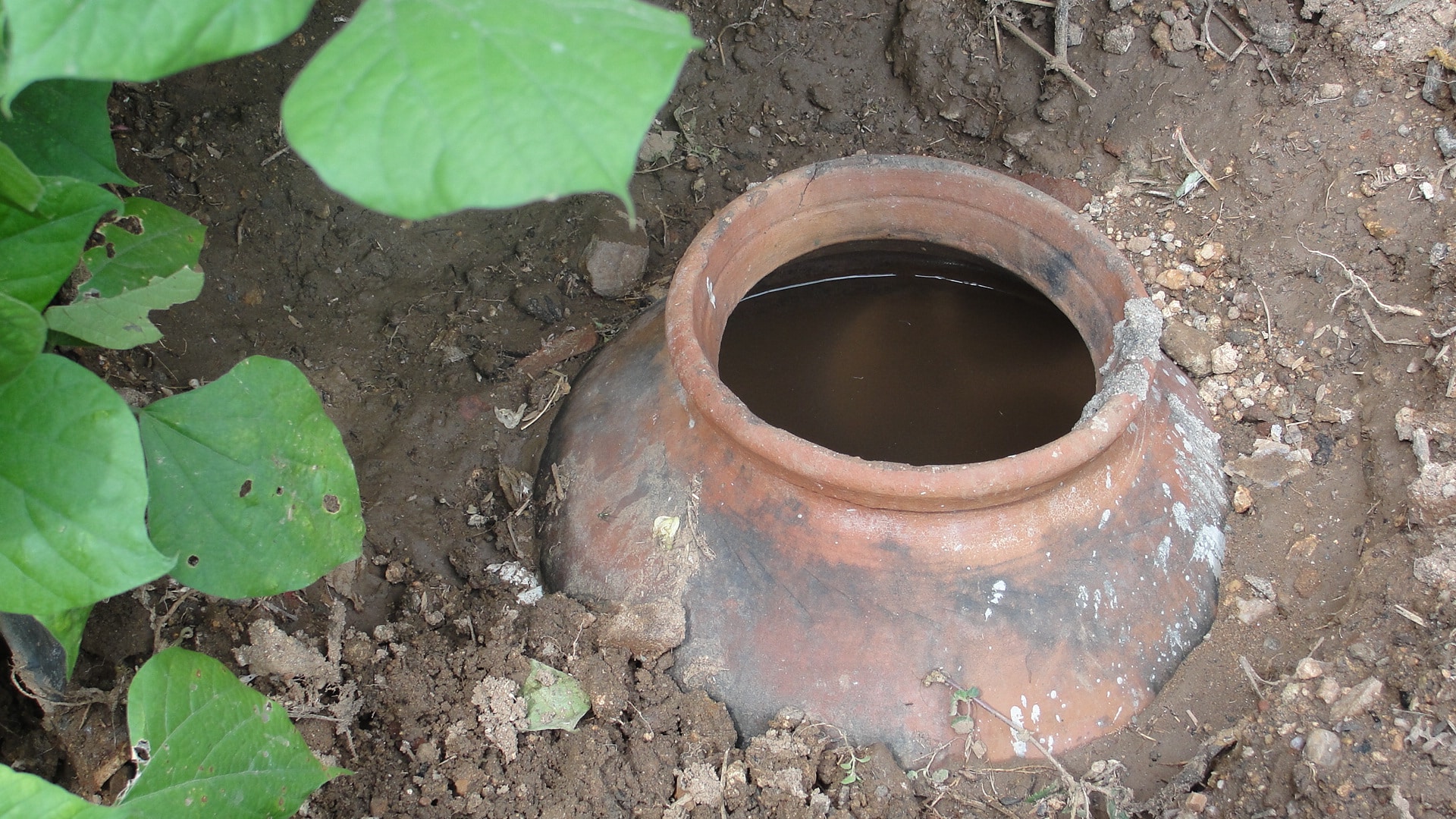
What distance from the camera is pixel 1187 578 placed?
181 cm

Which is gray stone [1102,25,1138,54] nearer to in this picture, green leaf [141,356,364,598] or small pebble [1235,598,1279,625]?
small pebble [1235,598,1279,625]

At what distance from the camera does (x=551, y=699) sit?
1.79 m

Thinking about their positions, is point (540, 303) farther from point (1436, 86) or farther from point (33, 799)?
point (1436, 86)

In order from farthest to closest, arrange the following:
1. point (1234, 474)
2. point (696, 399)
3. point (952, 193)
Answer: point (1234, 474)
point (952, 193)
point (696, 399)

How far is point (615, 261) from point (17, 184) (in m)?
1.67

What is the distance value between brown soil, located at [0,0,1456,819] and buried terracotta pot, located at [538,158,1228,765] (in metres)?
0.09

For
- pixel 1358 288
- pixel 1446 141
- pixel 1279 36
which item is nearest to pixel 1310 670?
pixel 1358 288

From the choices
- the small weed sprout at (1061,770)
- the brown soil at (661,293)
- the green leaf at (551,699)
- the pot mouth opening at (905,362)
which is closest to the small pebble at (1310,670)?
the brown soil at (661,293)

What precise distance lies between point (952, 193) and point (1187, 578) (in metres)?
0.85

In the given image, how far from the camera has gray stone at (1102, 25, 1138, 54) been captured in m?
2.60

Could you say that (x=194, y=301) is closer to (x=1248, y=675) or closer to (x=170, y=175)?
(x=170, y=175)

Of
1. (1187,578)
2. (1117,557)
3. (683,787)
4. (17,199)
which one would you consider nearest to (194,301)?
(17,199)

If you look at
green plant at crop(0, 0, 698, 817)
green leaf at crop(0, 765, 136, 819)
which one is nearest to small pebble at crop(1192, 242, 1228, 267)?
green plant at crop(0, 0, 698, 817)

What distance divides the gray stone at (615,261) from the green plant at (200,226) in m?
1.27
